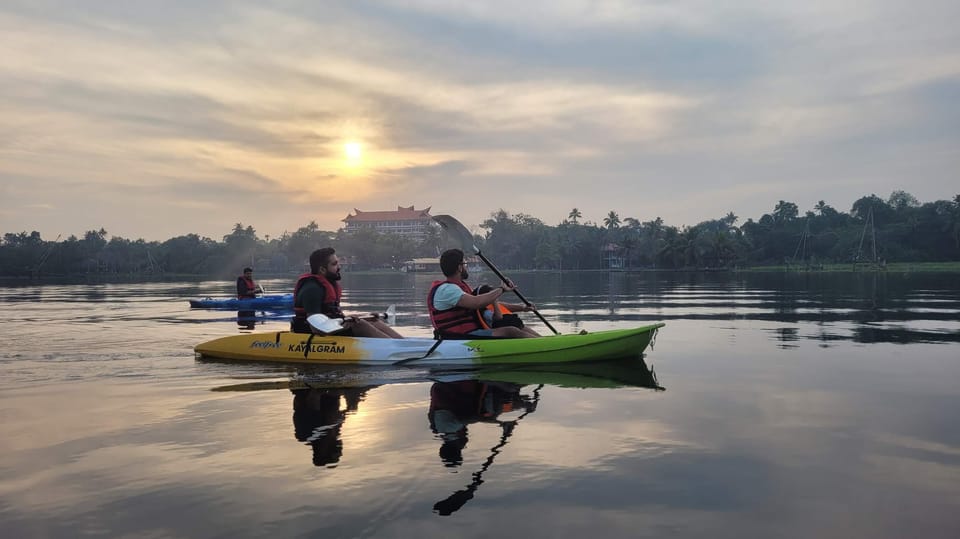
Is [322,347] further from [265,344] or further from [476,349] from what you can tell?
[476,349]

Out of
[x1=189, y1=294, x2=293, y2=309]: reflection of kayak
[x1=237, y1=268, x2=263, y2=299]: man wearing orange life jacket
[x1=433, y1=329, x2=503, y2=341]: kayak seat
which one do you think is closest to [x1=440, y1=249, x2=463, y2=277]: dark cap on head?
[x1=433, y1=329, x2=503, y2=341]: kayak seat

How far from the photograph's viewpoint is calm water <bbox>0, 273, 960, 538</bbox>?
4477mm

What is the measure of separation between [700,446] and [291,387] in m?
5.53

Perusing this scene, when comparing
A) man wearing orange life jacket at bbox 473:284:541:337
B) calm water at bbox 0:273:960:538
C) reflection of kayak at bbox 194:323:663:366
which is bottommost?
calm water at bbox 0:273:960:538

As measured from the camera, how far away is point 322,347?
11109mm

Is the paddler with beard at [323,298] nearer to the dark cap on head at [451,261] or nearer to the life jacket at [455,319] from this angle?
the life jacket at [455,319]

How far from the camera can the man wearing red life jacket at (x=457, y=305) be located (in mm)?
10422

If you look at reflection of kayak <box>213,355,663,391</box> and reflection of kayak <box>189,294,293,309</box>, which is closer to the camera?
reflection of kayak <box>213,355,663,391</box>

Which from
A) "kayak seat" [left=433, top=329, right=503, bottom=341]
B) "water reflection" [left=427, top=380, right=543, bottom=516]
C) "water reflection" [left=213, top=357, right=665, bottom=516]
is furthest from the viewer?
"kayak seat" [left=433, top=329, right=503, bottom=341]

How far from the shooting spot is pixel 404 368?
10727 millimetres

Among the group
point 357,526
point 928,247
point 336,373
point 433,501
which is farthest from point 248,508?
point 928,247

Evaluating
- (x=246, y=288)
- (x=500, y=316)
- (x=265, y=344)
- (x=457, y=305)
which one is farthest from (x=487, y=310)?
(x=246, y=288)

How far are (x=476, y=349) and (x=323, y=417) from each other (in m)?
3.65

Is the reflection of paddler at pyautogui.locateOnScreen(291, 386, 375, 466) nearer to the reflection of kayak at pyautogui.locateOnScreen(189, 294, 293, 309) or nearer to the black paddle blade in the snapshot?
the black paddle blade
